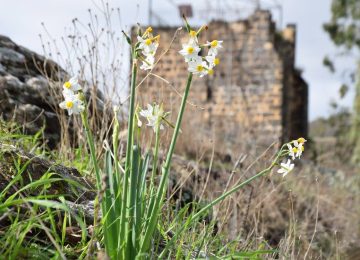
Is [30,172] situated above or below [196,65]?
below

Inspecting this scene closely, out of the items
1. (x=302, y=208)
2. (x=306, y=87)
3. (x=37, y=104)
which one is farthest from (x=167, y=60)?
(x=37, y=104)

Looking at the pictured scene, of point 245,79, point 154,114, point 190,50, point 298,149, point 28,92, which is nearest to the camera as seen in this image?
point 190,50

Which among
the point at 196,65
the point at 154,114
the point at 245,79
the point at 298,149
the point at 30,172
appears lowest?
the point at 30,172

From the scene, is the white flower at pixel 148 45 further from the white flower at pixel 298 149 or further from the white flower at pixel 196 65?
the white flower at pixel 298 149

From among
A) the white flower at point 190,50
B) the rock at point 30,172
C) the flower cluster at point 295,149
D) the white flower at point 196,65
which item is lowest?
the rock at point 30,172

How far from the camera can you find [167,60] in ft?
49.5

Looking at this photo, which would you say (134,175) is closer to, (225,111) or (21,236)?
(21,236)

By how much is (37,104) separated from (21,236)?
3.09 m

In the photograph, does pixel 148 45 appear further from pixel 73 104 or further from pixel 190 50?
pixel 73 104

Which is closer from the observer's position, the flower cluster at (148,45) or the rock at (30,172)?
the flower cluster at (148,45)

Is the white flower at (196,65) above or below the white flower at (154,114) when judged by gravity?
above

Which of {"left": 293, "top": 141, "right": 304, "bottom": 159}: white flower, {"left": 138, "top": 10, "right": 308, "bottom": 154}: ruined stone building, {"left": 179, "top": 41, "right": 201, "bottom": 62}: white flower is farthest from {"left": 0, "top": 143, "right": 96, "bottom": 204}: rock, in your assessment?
{"left": 138, "top": 10, "right": 308, "bottom": 154}: ruined stone building

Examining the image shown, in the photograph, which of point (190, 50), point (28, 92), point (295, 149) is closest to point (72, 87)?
point (190, 50)

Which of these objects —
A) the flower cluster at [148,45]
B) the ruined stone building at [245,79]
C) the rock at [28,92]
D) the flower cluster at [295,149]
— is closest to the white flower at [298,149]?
the flower cluster at [295,149]
